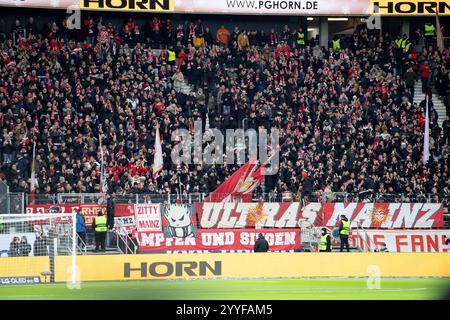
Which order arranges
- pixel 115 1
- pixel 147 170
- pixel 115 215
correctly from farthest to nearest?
pixel 115 1, pixel 147 170, pixel 115 215

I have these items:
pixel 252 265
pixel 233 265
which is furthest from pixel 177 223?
pixel 252 265

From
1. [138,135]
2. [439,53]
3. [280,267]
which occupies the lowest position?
[280,267]

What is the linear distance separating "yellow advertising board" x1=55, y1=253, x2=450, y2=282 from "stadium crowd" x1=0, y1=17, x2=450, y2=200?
22.6 ft

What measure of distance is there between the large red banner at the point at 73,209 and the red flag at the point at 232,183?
11.8 ft

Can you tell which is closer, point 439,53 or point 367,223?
point 367,223

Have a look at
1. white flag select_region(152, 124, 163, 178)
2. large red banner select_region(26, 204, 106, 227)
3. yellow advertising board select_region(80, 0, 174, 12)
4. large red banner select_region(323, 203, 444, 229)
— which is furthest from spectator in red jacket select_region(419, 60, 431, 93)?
large red banner select_region(26, 204, 106, 227)

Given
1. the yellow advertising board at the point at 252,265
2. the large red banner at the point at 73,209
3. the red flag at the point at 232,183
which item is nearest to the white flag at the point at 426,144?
the red flag at the point at 232,183

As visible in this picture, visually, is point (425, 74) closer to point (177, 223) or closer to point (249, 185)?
point (249, 185)

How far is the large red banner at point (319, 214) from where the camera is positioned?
1380 inches

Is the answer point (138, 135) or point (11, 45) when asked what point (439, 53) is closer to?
point (138, 135)

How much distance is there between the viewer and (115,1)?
4378 centimetres

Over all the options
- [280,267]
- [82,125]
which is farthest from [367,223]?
[82,125]

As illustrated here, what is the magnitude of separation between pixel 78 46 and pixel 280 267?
1550 centimetres

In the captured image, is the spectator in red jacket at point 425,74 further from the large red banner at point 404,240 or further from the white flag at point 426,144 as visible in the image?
the large red banner at point 404,240
